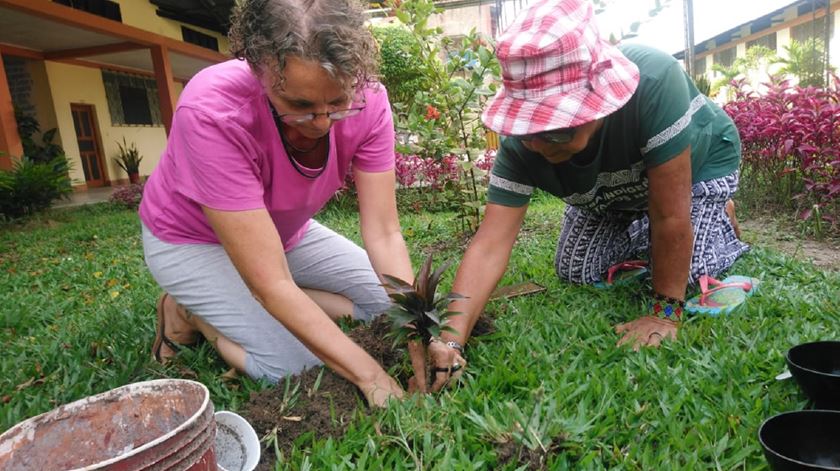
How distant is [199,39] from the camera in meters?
15.4

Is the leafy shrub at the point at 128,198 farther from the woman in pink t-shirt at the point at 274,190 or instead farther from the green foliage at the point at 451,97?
the woman in pink t-shirt at the point at 274,190

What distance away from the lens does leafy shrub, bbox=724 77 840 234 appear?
3.97 m

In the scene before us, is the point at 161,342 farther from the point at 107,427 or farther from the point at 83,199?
the point at 83,199

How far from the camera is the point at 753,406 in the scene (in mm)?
1759

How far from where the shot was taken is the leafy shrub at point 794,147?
3975 mm

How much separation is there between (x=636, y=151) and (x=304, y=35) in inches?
54.6

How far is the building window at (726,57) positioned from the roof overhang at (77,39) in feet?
69.8

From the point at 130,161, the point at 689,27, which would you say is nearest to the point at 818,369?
the point at 689,27

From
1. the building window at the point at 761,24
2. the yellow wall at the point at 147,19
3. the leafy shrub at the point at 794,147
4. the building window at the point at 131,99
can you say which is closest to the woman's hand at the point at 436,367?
the leafy shrub at the point at 794,147

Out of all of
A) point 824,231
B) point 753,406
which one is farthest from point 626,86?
point 824,231

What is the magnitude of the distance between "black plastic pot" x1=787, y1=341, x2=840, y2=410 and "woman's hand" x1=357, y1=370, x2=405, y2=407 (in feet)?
3.68

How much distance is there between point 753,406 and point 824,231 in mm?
2858

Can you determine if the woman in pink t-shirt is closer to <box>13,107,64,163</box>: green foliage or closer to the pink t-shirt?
the pink t-shirt

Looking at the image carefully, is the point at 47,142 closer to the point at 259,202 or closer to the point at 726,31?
the point at 259,202
